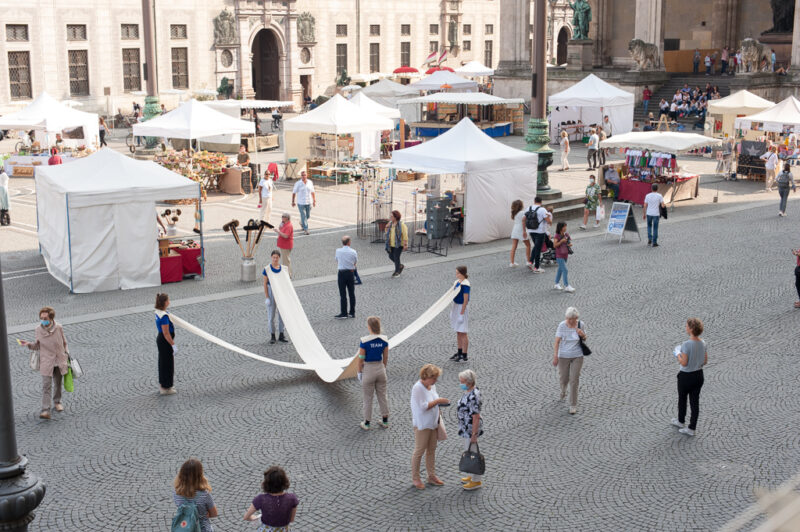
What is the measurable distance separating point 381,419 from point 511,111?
3548cm

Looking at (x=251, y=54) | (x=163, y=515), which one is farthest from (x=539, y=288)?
(x=251, y=54)

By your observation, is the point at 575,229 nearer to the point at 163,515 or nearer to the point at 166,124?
the point at 166,124

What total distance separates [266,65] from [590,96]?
88.3 ft

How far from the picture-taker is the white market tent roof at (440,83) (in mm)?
45500

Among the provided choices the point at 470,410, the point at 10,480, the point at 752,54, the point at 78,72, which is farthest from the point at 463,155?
the point at 78,72

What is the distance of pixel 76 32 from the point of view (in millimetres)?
46938

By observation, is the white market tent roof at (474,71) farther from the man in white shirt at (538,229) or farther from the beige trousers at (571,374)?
the beige trousers at (571,374)

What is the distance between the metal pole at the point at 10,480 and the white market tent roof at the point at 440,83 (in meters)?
41.2

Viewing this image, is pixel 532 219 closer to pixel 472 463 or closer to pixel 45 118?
pixel 472 463

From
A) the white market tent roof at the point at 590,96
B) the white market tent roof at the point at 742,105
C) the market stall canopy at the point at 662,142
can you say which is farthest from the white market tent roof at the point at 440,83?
the market stall canopy at the point at 662,142

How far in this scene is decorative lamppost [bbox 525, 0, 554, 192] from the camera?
2320 centimetres

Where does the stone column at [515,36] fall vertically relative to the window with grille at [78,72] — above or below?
above

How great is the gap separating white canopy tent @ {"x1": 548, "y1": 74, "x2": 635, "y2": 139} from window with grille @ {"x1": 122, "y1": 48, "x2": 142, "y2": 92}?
76.2 feet

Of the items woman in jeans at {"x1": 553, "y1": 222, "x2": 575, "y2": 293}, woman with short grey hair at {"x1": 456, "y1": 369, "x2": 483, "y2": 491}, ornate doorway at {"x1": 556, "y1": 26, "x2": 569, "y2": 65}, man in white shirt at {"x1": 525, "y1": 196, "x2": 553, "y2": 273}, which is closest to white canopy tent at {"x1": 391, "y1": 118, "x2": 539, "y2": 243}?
man in white shirt at {"x1": 525, "y1": 196, "x2": 553, "y2": 273}
